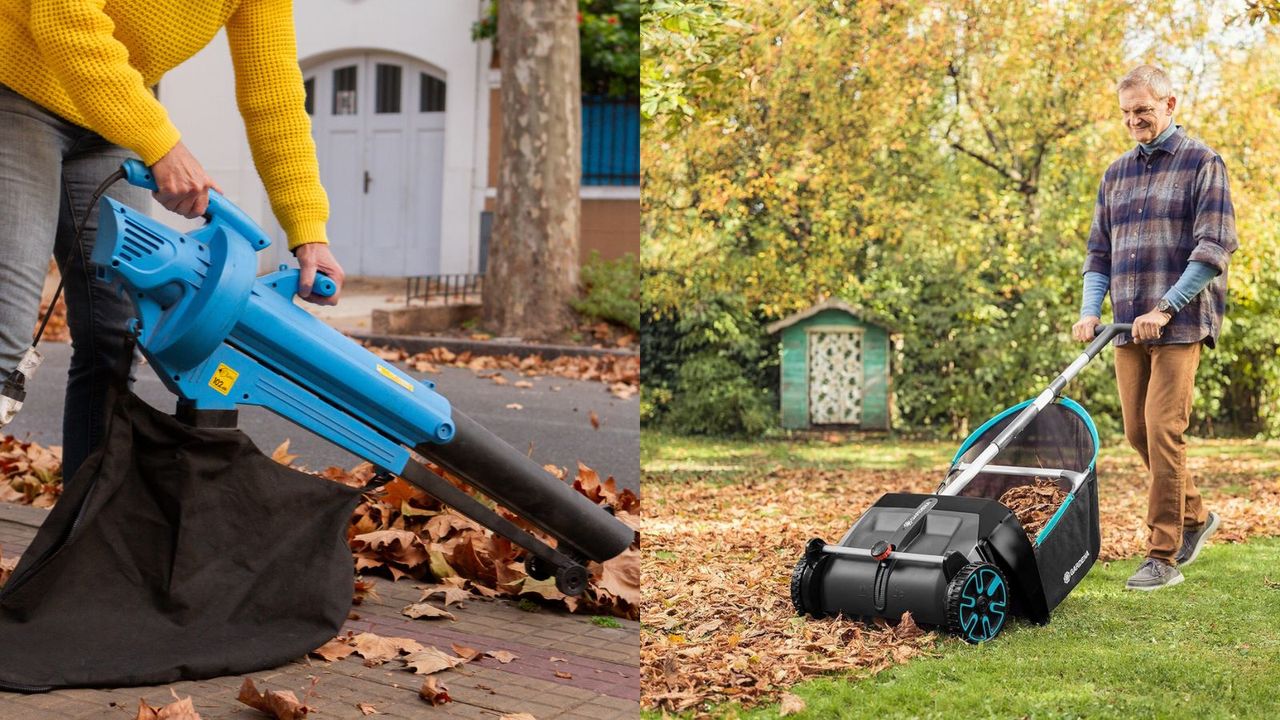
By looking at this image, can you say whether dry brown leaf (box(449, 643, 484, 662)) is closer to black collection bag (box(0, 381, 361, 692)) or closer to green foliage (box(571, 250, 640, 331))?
black collection bag (box(0, 381, 361, 692))

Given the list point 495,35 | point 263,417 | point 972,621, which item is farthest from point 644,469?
point 495,35

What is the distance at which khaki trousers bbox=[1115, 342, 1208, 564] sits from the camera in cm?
197

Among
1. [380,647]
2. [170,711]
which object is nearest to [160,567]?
[170,711]

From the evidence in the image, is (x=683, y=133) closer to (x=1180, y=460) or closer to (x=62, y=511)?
(x=1180, y=460)

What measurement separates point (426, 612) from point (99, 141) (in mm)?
1037

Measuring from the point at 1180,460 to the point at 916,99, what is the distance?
73 centimetres

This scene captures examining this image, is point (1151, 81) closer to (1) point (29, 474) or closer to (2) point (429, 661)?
(2) point (429, 661)

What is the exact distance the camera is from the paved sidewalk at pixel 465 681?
1.90 m

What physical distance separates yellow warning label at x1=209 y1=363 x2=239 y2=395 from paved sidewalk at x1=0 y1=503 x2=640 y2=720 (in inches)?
18.0

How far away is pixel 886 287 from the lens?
92.4 inches

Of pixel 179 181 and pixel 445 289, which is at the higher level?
pixel 179 181

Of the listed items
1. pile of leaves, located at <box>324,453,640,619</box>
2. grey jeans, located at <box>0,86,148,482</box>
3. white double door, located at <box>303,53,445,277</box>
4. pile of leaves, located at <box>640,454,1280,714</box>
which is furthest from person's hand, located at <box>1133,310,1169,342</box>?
white double door, located at <box>303,53,445,277</box>

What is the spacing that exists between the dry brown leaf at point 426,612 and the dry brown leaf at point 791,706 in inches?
44.3

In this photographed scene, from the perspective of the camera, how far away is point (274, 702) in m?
1.84
